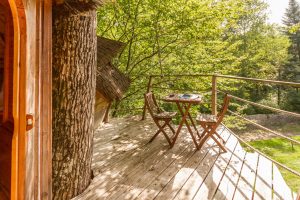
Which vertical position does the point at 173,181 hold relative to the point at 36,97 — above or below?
below

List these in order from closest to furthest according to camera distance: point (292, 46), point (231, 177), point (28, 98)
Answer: point (28, 98), point (231, 177), point (292, 46)

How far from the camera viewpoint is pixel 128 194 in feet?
9.20

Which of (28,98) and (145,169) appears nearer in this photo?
(28,98)

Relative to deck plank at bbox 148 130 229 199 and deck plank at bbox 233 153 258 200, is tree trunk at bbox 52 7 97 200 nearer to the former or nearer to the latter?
deck plank at bbox 148 130 229 199

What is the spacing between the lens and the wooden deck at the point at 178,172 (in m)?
2.85

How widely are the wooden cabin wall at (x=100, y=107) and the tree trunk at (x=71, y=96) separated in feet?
8.08

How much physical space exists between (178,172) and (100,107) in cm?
274

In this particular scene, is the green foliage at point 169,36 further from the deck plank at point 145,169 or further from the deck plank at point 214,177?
the deck plank at point 214,177

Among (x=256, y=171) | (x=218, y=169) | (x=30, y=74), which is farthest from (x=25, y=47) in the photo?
(x=256, y=171)

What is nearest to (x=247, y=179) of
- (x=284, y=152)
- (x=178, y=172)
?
(x=178, y=172)

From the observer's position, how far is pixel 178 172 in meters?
3.39

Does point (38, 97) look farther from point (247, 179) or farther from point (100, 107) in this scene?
point (100, 107)

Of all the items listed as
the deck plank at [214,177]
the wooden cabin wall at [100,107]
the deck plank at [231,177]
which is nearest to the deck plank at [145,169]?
the deck plank at [214,177]

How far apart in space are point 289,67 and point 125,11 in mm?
23702
